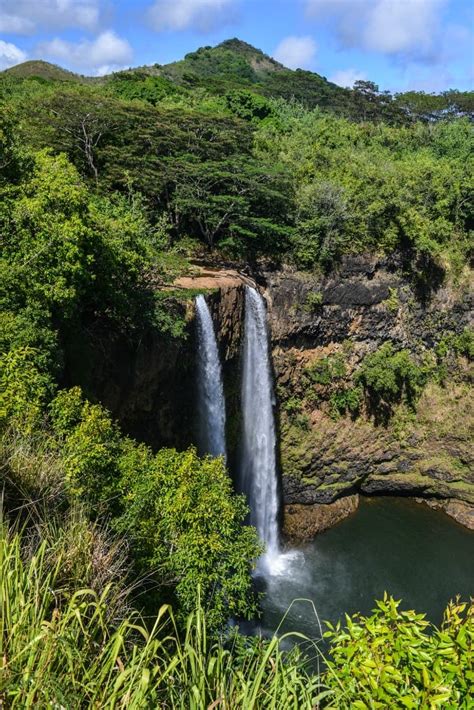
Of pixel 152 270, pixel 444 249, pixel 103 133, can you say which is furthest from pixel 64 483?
pixel 444 249

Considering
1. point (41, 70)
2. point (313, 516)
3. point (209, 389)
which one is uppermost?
point (41, 70)

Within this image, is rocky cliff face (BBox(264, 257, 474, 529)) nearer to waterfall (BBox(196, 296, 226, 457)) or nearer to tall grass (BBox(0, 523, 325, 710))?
waterfall (BBox(196, 296, 226, 457))

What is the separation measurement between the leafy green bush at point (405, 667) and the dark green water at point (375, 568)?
11.6m

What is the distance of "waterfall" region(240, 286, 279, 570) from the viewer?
16.8 m

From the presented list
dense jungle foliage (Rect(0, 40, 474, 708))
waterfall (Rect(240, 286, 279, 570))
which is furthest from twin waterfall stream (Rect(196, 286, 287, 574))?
dense jungle foliage (Rect(0, 40, 474, 708))

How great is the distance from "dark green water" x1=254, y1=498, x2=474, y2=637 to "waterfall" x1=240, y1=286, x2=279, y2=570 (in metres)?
1.60

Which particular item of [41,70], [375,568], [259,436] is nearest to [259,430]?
[259,436]

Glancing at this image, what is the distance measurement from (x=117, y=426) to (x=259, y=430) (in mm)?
8775

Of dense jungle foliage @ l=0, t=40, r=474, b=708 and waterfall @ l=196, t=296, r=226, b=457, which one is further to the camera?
waterfall @ l=196, t=296, r=226, b=457

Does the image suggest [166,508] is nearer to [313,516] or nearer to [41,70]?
[313,516]

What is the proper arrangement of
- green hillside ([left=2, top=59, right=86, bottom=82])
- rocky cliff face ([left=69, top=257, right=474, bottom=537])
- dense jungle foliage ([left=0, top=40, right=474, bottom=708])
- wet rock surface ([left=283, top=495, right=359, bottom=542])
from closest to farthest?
dense jungle foliage ([left=0, top=40, right=474, bottom=708]), wet rock surface ([left=283, top=495, right=359, bottom=542]), rocky cliff face ([left=69, top=257, right=474, bottom=537]), green hillside ([left=2, top=59, right=86, bottom=82])

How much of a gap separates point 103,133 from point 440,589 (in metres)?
19.9

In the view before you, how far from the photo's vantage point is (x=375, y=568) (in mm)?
16578

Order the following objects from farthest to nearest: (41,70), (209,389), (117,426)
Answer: (41,70) < (209,389) < (117,426)
